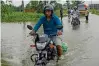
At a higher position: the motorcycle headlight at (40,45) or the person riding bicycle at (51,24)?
the person riding bicycle at (51,24)

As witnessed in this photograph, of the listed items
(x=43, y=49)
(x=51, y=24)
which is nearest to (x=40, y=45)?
(x=43, y=49)

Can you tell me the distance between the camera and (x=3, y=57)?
11.1 metres

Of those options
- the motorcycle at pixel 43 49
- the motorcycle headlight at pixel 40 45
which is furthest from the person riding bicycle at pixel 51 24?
the motorcycle headlight at pixel 40 45

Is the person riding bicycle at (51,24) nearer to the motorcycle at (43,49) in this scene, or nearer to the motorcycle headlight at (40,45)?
the motorcycle at (43,49)

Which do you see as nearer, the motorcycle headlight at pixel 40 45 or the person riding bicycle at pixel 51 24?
the motorcycle headlight at pixel 40 45

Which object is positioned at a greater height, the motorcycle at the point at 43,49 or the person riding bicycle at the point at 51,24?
the person riding bicycle at the point at 51,24

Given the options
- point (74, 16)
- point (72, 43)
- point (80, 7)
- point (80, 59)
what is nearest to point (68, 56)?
point (80, 59)

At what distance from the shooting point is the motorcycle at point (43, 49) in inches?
326

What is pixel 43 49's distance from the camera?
8383 mm

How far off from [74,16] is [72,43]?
12572 millimetres

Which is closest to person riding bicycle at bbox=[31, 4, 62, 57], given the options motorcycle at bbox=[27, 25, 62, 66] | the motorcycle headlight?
motorcycle at bbox=[27, 25, 62, 66]

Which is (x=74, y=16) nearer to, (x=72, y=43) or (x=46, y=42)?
(x=72, y=43)

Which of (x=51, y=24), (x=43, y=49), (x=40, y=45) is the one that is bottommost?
(x=43, y=49)

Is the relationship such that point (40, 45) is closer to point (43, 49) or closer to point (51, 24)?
point (43, 49)
